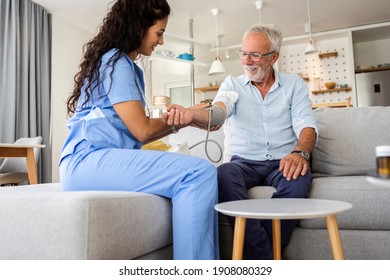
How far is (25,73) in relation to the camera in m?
4.46

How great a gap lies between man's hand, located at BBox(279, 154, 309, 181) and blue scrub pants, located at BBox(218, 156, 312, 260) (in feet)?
0.07

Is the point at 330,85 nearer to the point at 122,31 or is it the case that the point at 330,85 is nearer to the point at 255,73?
the point at 255,73

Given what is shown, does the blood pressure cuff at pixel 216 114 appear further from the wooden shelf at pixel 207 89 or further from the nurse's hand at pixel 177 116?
the wooden shelf at pixel 207 89

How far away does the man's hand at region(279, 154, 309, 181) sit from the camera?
1.43 m

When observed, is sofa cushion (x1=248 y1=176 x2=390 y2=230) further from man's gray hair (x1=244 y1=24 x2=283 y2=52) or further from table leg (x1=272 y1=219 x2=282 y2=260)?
man's gray hair (x1=244 y1=24 x2=283 y2=52)

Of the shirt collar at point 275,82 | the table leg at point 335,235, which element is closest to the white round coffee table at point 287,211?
the table leg at point 335,235

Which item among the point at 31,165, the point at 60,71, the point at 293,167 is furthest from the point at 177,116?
the point at 60,71

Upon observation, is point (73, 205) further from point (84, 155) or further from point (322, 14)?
point (322, 14)

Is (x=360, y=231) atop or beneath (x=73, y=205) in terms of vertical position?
beneath

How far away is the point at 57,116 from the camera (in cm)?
519

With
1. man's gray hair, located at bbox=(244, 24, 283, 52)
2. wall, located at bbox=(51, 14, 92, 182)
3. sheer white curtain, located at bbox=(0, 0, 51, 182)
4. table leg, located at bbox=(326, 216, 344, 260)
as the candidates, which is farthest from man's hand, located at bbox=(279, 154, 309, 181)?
wall, located at bbox=(51, 14, 92, 182)
